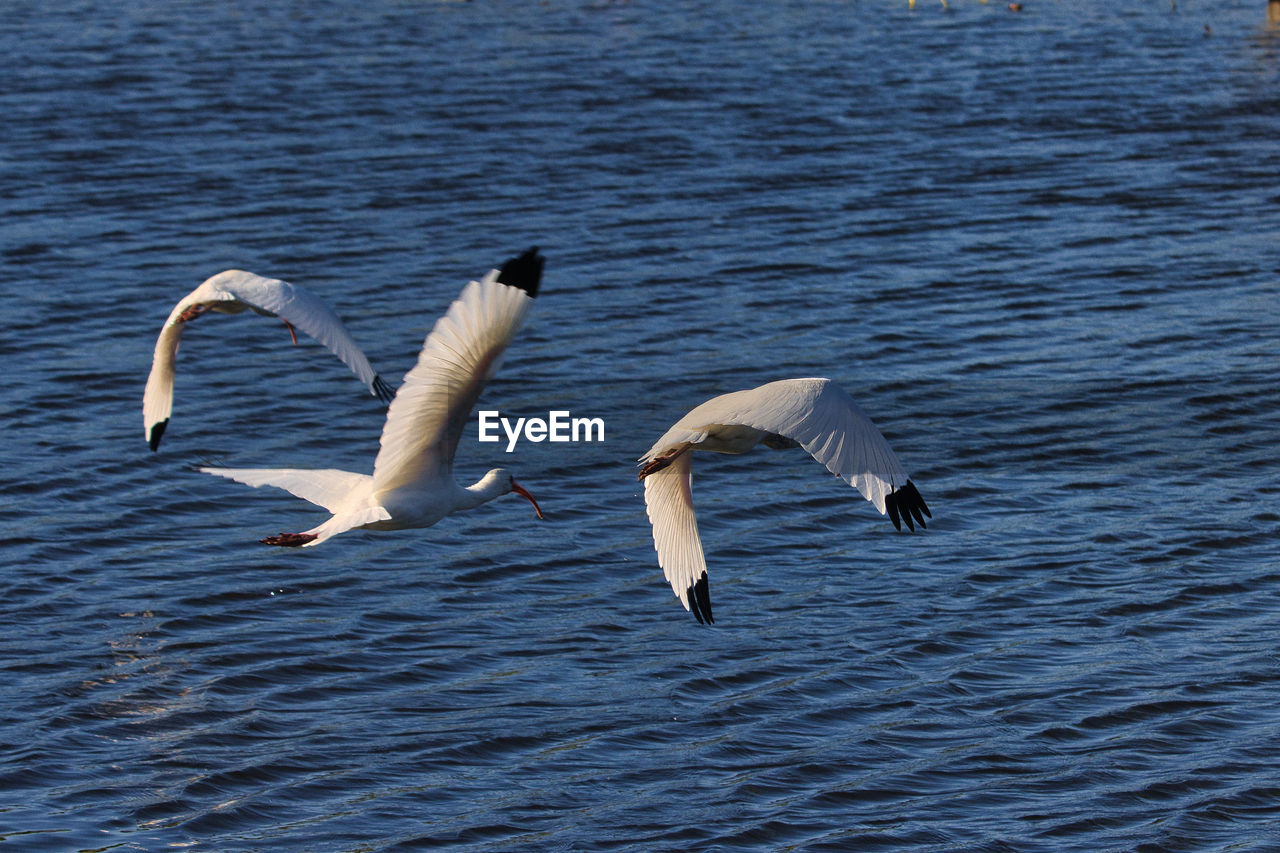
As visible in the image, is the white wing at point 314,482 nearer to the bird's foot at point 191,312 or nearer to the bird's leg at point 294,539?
the bird's leg at point 294,539

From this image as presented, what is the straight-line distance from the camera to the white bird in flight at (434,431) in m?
7.86

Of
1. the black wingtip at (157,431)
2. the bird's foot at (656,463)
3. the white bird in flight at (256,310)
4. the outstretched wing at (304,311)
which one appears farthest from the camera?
the black wingtip at (157,431)

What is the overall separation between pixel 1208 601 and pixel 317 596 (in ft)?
18.3

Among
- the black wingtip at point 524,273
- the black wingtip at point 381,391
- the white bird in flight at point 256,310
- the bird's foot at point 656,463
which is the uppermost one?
the black wingtip at point 524,273

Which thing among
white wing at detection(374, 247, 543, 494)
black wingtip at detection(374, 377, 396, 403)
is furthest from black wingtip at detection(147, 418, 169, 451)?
white wing at detection(374, 247, 543, 494)

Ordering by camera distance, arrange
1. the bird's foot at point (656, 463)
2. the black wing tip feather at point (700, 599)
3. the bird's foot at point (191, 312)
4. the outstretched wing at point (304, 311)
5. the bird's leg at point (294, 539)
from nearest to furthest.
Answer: the bird's foot at point (656, 463) → the bird's leg at point (294, 539) → the black wing tip feather at point (700, 599) → the outstretched wing at point (304, 311) → the bird's foot at point (191, 312)

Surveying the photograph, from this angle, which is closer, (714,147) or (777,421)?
(777,421)

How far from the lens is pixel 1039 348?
631 inches

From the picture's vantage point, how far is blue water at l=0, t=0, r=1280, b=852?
9211mm

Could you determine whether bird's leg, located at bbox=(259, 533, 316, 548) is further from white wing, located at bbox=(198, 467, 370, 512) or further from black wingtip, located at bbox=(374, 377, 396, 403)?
black wingtip, located at bbox=(374, 377, 396, 403)

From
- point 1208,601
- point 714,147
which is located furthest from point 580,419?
point 714,147

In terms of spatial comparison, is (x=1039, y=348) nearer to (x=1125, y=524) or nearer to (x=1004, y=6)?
(x=1125, y=524)

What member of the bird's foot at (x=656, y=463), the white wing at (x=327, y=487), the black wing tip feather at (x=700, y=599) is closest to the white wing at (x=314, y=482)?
the white wing at (x=327, y=487)

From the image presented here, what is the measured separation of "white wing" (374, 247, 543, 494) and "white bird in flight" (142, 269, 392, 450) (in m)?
1.04
